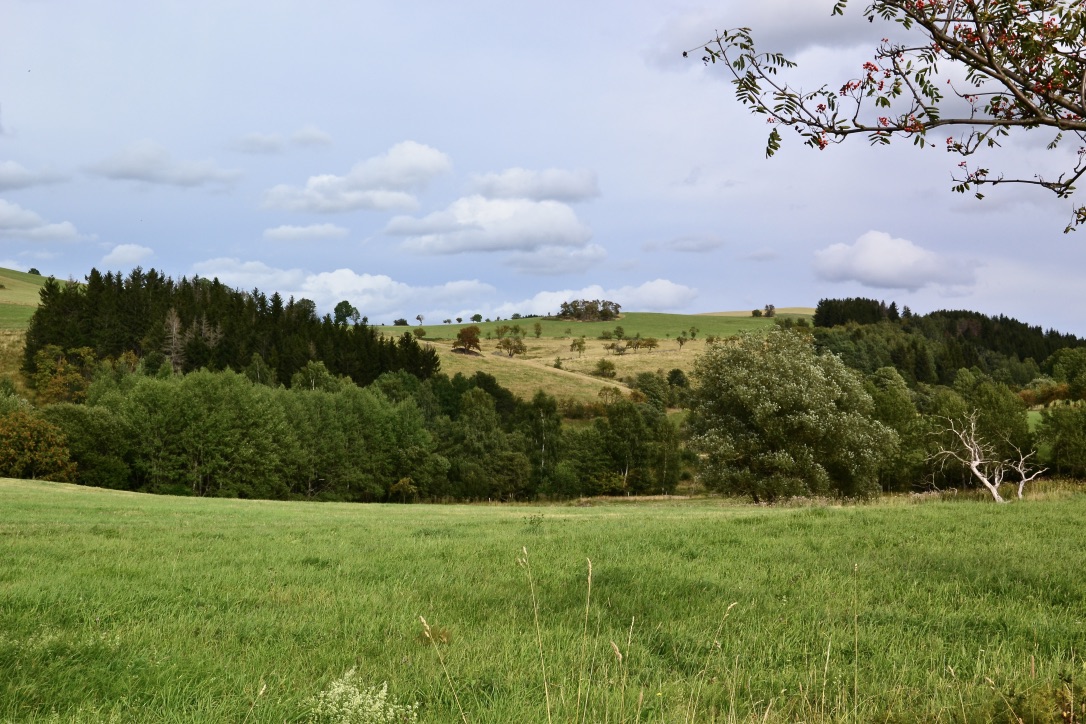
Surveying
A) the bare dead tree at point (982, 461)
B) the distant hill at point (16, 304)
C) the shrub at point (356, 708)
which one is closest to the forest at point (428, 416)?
the bare dead tree at point (982, 461)

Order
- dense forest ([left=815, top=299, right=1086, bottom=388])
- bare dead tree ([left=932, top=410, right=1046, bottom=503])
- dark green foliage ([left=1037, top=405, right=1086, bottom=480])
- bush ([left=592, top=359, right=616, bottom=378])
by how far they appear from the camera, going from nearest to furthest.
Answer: bare dead tree ([left=932, top=410, right=1046, bottom=503]) < dark green foliage ([left=1037, top=405, right=1086, bottom=480]) < dense forest ([left=815, top=299, right=1086, bottom=388]) < bush ([left=592, top=359, right=616, bottom=378])

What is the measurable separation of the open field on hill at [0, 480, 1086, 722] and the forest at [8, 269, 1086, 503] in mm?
25875

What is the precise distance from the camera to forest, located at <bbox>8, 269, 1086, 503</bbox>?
4569 centimetres

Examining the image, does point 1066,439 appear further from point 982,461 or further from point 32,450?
point 32,450

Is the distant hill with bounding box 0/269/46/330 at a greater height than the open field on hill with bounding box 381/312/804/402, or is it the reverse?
the distant hill with bounding box 0/269/46/330

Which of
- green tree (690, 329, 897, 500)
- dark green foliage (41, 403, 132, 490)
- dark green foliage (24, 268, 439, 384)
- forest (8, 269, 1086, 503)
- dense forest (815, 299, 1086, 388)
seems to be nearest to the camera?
green tree (690, 329, 897, 500)

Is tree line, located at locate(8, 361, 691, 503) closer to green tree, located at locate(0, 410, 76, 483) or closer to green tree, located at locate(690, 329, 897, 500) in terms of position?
green tree, located at locate(0, 410, 76, 483)

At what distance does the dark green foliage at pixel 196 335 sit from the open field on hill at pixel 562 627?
108822mm

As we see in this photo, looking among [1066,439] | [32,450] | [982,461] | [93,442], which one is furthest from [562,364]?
[982,461]

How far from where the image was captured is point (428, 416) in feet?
371

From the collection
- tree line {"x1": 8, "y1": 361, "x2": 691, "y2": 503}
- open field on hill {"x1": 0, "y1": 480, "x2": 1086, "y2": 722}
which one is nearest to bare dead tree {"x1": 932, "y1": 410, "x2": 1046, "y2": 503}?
open field on hill {"x1": 0, "y1": 480, "x2": 1086, "y2": 722}

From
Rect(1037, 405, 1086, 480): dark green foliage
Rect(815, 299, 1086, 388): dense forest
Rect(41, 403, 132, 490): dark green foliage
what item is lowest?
Rect(41, 403, 132, 490): dark green foliage

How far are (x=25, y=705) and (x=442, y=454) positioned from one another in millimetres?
97731

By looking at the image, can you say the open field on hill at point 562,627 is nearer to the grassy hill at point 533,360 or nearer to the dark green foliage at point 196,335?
the dark green foliage at point 196,335
